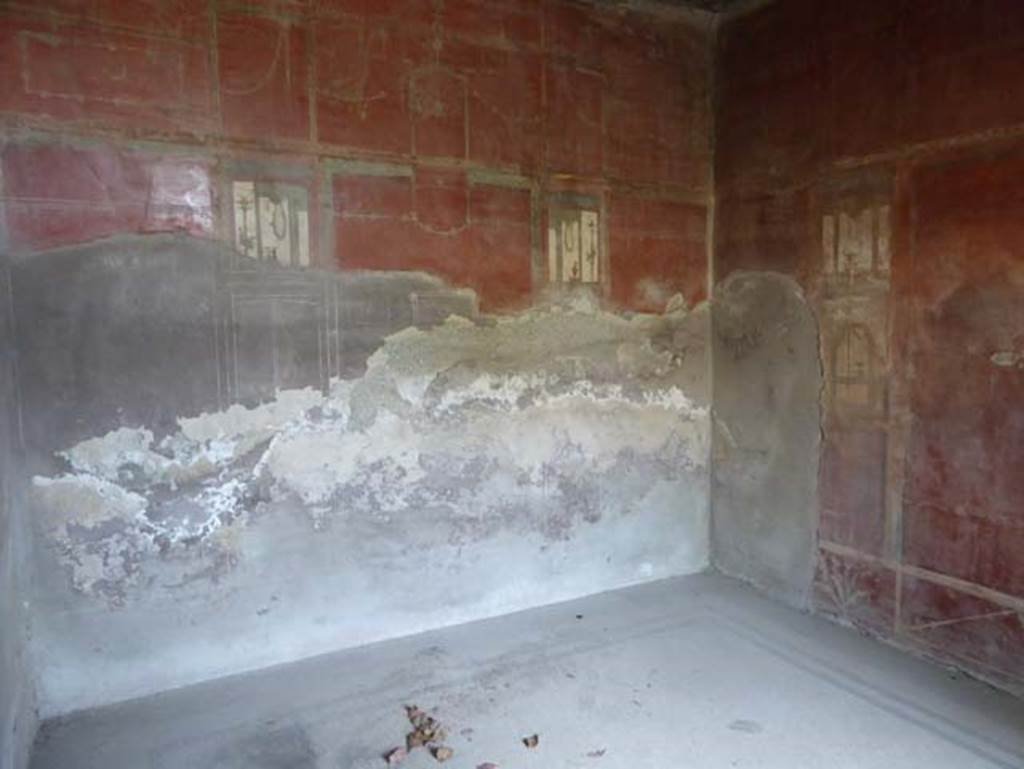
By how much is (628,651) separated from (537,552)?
64 centimetres

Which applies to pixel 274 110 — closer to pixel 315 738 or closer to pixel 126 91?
pixel 126 91

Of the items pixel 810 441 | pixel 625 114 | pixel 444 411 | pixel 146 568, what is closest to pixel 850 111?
pixel 625 114

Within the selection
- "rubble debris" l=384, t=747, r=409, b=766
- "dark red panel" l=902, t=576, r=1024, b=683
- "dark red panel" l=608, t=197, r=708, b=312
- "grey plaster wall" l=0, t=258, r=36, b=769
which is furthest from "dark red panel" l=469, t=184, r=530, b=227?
"dark red panel" l=902, t=576, r=1024, b=683

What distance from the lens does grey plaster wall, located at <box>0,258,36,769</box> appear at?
199cm

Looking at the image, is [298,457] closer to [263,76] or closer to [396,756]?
[396,756]

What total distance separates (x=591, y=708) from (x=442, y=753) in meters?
0.55

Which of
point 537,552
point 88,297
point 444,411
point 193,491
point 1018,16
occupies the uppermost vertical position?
point 1018,16

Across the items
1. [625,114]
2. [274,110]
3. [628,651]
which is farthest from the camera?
[625,114]

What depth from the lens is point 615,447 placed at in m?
3.60

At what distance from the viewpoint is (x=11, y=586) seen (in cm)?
222

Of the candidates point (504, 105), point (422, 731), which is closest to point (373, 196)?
point (504, 105)

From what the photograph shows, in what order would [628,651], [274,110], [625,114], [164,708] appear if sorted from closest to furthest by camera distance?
1. [164,708]
2. [274,110]
3. [628,651]
4. [625,114]

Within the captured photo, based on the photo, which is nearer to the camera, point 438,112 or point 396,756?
point 396,756

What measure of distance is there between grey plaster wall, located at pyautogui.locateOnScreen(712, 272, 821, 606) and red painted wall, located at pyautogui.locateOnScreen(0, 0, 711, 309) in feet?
1.19
